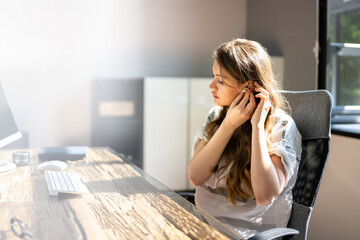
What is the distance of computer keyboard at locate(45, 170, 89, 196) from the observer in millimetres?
1452

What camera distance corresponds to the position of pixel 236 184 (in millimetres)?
1657

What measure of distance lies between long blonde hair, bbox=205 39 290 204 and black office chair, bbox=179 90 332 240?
0.13 m

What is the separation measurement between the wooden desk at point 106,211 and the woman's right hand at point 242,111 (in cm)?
38

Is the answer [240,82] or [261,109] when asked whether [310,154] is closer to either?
[261,109]

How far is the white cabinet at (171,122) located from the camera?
4.18 metres

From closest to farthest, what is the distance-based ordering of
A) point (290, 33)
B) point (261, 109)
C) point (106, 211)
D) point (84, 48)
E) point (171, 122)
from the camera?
point (106, 211) → point (261, 109) → point (290, 33) → point (171, 122) → point (84, 48)

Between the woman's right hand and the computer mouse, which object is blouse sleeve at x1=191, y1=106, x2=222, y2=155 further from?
the computer mouse

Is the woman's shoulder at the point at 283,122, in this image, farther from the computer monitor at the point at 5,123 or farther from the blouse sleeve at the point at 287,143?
the computer monitor at the point at 5,123

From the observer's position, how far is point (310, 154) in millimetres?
1696

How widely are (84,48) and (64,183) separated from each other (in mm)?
3203

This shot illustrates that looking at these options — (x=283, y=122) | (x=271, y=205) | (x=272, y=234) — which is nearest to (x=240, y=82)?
(x=283, y=122)

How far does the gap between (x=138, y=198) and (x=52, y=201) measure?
0.27 metres

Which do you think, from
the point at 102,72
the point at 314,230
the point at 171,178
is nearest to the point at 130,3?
the point at 102,72

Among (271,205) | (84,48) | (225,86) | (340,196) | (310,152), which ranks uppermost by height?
(84,48)
